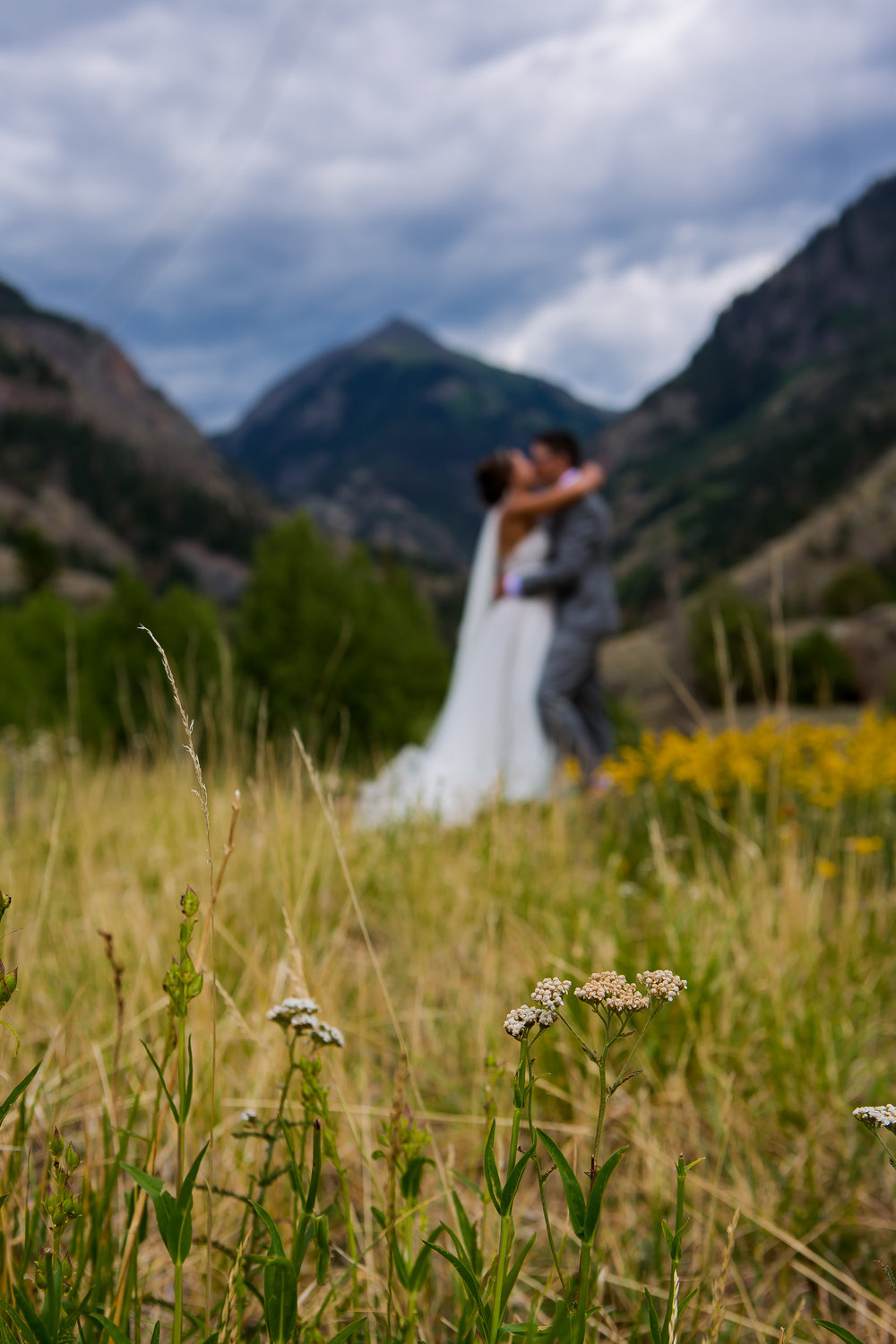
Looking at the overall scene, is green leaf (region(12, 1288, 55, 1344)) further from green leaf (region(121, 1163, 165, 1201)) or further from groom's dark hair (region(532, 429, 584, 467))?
groom's dark hair (region(532, 429, 584, 467))

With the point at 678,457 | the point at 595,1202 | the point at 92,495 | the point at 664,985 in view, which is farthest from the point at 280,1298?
the point at 678,457

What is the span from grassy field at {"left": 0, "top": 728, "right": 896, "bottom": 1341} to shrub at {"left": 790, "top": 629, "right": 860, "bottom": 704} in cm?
1191

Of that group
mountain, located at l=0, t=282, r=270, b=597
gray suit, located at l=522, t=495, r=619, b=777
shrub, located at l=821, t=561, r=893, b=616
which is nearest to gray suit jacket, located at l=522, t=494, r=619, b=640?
gray suit, located at l=522, t=495, r=619, b=777

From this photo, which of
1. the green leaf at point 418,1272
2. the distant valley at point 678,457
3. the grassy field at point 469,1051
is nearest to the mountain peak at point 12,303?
the distant valley at point 678,457

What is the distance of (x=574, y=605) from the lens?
6203 mm

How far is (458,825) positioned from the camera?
3.54 meters

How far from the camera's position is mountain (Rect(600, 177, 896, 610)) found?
8288cm

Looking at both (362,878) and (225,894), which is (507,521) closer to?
(362,878)

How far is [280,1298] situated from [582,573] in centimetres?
568

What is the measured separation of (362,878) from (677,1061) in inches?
50.2

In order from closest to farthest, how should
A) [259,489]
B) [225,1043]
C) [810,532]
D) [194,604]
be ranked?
[225,1043], [194,604], [810,532], [259,489]

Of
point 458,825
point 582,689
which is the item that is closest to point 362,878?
point 458,825

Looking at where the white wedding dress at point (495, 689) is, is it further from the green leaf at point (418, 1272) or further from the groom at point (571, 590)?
the green leaf at point (418, 1272)

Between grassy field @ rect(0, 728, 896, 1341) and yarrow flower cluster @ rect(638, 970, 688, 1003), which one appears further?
grassy field @ rect(0, 728, 896, 1341)
